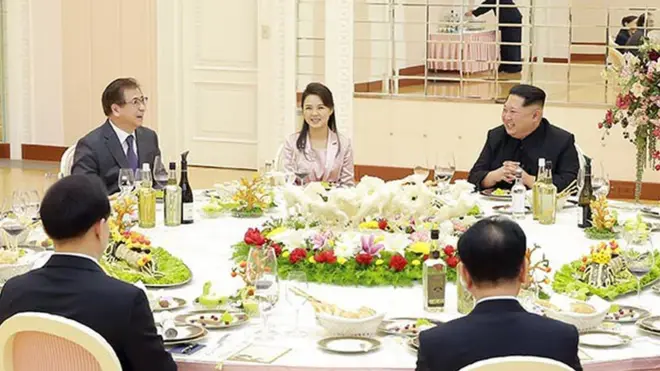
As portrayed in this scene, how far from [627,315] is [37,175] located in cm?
825

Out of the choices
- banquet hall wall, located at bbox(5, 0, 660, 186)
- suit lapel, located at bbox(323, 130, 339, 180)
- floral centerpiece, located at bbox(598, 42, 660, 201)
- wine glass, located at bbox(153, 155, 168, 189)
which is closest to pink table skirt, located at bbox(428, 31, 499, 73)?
banquet hall wall, located at bbox(5, 0, 660, 186)

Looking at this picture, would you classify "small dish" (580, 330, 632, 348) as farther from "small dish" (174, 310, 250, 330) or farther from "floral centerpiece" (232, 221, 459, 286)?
"small dish" (174, 310, 250, 330)

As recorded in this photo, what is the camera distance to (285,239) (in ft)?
14.4

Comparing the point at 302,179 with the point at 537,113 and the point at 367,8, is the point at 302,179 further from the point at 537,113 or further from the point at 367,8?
the point at 367,8

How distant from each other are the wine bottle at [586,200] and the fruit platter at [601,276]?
3.03 ft

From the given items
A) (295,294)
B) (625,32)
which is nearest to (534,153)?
(295,294)

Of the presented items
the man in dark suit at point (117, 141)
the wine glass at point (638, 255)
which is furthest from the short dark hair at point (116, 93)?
the wine glass at point (638, 255)

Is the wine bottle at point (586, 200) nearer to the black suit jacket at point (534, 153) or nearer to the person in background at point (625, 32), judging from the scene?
the black suit jacket at point (534, 153)

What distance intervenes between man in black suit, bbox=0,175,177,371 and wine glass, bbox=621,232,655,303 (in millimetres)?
1673

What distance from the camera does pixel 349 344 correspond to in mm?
3400

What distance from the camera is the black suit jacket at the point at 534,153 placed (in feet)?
20.5

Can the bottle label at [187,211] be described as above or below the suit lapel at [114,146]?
below

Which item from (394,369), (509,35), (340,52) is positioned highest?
(509,35)

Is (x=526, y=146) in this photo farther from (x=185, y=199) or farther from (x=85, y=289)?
(x=85, y=289)
